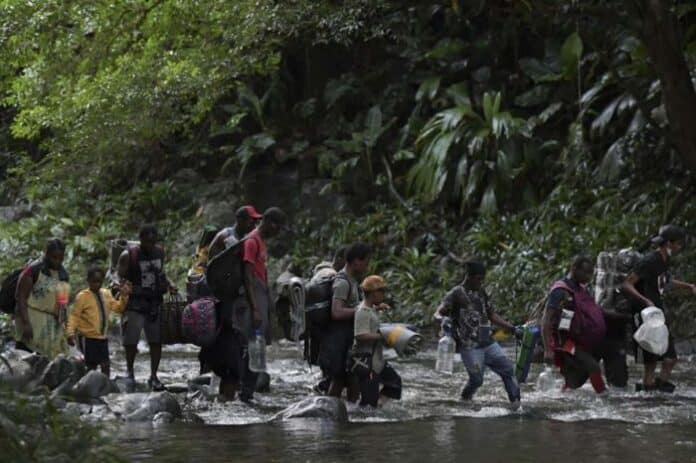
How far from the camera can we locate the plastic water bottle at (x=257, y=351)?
11.8 m

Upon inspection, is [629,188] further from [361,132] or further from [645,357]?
[645,357]

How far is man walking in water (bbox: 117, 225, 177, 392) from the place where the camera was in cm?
1321

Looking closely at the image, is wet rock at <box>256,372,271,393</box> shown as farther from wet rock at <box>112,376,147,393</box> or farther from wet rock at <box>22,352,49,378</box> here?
wet rock at <box>22,352,49,378</box>

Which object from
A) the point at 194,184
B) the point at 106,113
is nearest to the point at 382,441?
the point at 106,113

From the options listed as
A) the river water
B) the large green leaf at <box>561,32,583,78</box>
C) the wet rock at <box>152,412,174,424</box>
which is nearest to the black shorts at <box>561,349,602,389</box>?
the river water

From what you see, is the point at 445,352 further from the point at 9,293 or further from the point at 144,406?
the point at 9,293

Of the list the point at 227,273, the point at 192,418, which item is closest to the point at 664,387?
the point at 227,273

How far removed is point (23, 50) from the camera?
18047mm

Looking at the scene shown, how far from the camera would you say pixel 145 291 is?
521 inches

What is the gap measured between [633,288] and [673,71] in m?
4.82

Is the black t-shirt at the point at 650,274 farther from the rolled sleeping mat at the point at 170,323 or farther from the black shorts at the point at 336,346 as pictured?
the rolled sleeping mat at the point at 170,323

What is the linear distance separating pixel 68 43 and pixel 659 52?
7718 mm

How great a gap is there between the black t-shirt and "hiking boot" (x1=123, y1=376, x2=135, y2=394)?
4782 mm

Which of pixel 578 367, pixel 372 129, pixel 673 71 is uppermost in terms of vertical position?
pixel 372 129
